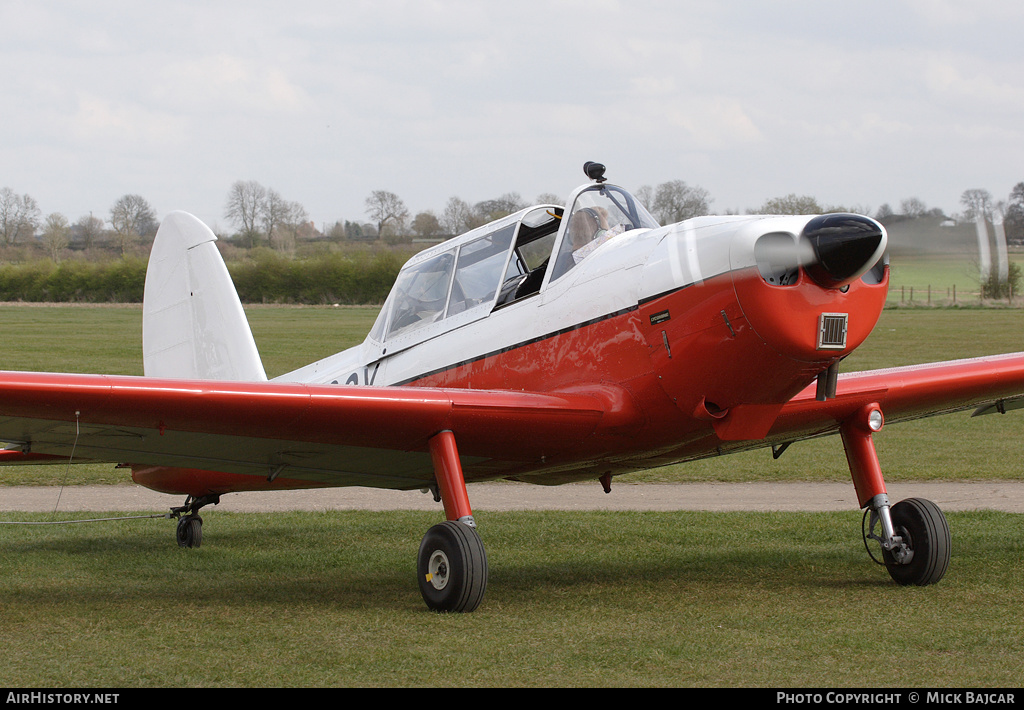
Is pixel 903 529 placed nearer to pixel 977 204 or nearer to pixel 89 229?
pixel 977 204

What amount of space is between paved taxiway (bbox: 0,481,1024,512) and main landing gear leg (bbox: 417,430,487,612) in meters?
5.20

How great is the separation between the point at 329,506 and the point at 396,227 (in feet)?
36.6

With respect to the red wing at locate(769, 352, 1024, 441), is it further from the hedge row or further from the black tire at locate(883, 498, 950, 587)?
the hedge row

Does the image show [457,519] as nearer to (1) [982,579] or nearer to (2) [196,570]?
(2) [196,570]

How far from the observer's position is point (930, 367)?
27.1ft

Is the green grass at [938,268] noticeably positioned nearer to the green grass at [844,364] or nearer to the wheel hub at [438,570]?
the wheel hub at [438,570]

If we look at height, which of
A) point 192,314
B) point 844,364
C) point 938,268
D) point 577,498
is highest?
point 938,268

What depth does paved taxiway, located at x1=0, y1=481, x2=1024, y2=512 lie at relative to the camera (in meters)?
11.9

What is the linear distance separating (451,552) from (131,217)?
92.8 ft

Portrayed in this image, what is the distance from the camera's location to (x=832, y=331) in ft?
19.9

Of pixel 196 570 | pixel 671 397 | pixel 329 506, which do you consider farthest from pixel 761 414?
pixel 329 506

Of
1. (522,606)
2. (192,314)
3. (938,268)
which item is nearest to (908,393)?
(938,268)

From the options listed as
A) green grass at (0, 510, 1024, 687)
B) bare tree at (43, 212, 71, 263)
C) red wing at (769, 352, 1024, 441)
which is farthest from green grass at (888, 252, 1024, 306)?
bare tree at (43, 212, 71, 263)

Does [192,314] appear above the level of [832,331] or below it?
above
